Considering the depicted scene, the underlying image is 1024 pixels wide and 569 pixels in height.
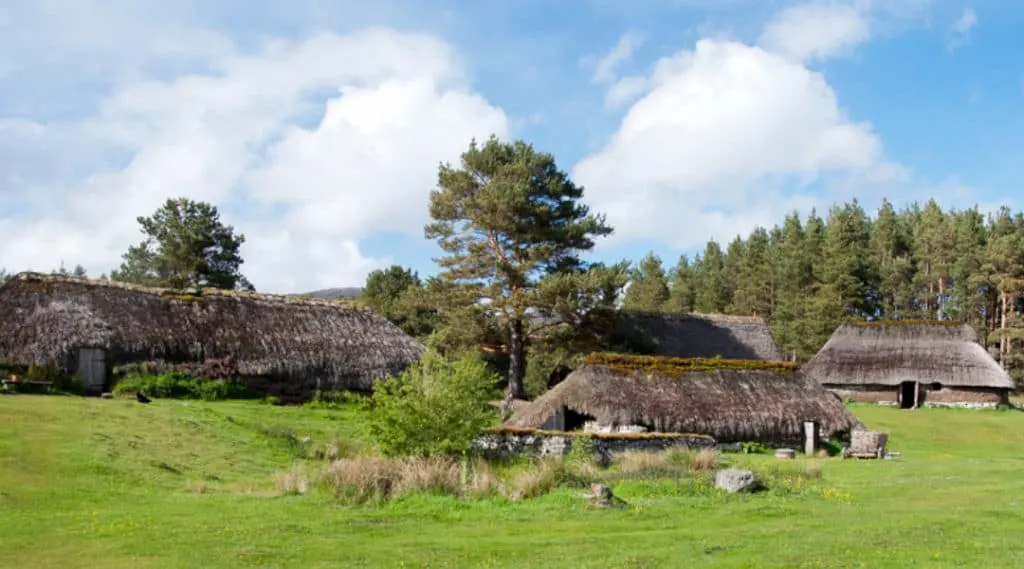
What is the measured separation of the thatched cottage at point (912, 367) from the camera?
53156mm

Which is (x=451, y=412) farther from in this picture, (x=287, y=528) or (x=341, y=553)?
(x=341, y=553)

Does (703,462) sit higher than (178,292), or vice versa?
(178,292)

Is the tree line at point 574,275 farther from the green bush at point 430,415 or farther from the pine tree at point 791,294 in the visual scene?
the green bush at point 430,415

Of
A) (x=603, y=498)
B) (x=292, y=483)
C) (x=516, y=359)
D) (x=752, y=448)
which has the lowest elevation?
(x=752, y=448)

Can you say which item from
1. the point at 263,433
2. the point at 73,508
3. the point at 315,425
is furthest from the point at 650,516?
the point at 315,425

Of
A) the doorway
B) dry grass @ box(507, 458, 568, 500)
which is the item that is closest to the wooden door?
dry grass @ box(507, 458, 568, 500)

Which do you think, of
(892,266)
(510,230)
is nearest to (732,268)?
(892,266)

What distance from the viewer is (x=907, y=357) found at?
54.9 metres

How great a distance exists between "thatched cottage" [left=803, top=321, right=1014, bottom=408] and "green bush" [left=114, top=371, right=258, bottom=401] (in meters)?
34.6

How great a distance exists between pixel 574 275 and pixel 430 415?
2357cm

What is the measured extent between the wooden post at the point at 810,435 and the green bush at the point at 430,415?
16.0 m

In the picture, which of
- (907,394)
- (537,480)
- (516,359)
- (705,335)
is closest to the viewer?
(537,480)

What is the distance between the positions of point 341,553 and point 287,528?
2154 mm

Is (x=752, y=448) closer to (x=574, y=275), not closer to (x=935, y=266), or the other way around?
(x=574, y=275)
